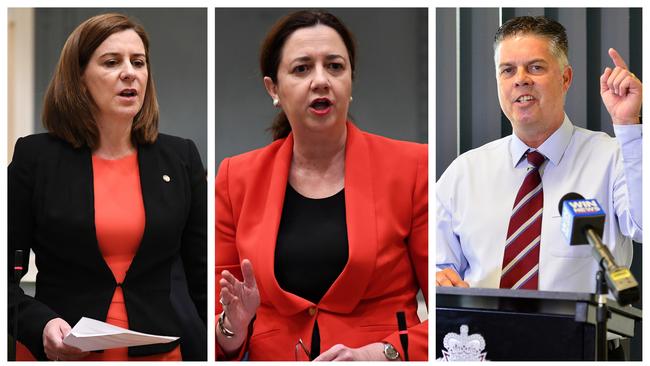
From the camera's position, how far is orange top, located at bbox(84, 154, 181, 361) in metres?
3.45

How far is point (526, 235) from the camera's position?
3.51 metres

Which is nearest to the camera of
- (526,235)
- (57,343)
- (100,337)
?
(100,337)

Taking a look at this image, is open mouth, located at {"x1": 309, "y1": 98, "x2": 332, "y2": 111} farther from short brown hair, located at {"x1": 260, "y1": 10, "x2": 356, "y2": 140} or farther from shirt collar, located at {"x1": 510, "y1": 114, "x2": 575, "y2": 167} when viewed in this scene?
shirt collar, located at {"x1": 510, "y1": 114, "x2": 575, "y2": 167}

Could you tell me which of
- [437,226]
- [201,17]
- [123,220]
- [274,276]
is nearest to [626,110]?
[437,226]

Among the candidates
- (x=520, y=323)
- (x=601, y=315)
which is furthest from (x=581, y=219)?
(x=520, y=323)

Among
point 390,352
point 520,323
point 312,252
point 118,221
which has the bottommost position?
point 390,352

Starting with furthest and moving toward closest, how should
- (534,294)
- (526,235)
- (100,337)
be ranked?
(526,235), (100,337), (534,294)

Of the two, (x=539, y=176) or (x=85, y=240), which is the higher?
(x=539, y=176)

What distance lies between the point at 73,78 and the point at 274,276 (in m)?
1.08

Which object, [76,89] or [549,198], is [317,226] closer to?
[549,198]

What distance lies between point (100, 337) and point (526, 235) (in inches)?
64.4

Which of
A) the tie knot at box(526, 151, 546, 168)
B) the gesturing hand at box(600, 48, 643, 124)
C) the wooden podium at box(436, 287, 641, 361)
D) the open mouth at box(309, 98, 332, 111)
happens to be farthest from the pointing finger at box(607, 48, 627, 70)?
the open mouth at box(309, 98, 332, 111)

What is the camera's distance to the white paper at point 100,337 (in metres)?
3.29

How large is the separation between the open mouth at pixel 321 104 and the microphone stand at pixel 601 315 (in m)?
1.21
